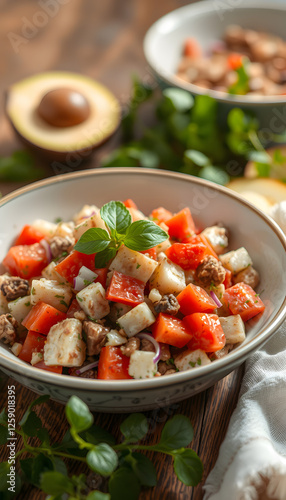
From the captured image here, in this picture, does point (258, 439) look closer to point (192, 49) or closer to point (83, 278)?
point (83, 278)

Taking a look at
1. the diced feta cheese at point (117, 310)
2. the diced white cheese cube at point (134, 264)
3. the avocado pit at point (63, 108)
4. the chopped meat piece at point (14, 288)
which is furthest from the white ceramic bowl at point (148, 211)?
the avocado pit at point (63, 108)

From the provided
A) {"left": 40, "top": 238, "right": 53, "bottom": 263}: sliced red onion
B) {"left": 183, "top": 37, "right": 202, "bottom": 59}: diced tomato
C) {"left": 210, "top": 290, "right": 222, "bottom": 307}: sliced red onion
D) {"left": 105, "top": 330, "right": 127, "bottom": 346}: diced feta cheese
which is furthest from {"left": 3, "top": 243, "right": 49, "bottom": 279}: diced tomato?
{"left": 183, "top": 37, "right": 202, "bottom": 59}: diced tomato

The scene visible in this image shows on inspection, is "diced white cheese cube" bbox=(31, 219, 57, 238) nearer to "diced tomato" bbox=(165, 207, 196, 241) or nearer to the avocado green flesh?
"diced tomato" bbox=(165, 207, 196, 241)

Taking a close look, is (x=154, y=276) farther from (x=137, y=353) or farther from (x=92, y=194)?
(x=92, y=194)

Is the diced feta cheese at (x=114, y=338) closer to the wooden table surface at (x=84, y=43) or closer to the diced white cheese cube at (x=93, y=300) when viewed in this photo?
the diced white cheese cube at (x=93, y=300)

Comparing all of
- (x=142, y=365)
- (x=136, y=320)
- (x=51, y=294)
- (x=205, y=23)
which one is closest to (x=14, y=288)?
(x=51, y=294)

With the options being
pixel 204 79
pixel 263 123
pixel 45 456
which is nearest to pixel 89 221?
pixel 45 456
